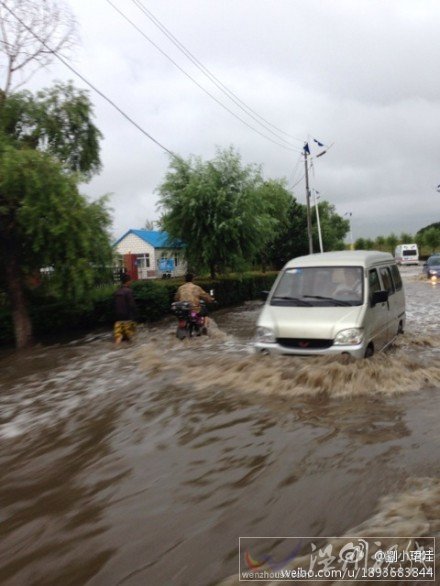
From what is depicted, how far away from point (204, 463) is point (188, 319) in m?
7.22

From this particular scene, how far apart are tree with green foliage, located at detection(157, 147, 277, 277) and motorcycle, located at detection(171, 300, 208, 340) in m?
8.29

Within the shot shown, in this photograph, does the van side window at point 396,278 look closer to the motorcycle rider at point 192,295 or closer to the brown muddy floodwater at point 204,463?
the brown muddy floodwater at point 204,463

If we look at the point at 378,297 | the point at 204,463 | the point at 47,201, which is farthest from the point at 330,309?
the point at 47,201

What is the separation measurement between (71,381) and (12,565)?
18.0 ft

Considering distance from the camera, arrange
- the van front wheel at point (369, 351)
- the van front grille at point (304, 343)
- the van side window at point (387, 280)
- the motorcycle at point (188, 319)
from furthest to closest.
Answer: the motorcycle at point (188, 319)
the van side window at point (387, 280)
the van front wheel at point (369, 351)
the van front grille at point (304, 343)

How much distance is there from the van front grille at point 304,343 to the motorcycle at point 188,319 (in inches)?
180

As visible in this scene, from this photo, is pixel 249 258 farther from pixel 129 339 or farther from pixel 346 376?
pixel 346 376

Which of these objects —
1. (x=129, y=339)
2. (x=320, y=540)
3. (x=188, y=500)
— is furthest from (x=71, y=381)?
(x=320, y=540)

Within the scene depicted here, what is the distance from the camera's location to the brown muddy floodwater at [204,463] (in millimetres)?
3238

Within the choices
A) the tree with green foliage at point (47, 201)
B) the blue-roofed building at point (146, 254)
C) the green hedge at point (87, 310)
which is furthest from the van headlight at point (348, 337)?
the blue-roofed building at point (146, 254)

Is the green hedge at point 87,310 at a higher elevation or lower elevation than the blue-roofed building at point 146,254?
lower

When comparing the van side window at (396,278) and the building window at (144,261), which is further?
the building window at (144,261)

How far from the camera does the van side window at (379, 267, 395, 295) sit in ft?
29.6

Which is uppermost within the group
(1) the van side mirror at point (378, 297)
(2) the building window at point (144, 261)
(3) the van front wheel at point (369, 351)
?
(2) the building window at point (144, 261)
